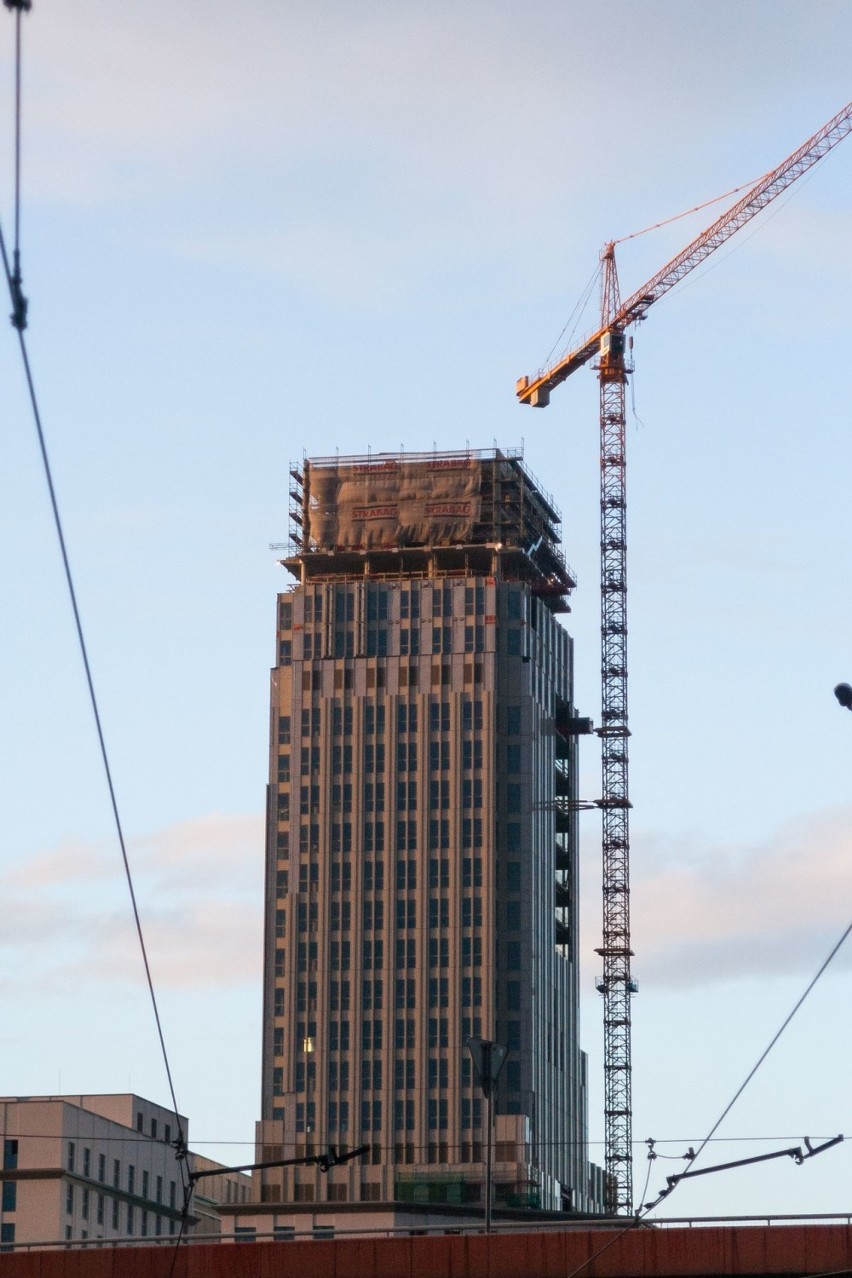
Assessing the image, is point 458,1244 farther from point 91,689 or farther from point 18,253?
point 18,253

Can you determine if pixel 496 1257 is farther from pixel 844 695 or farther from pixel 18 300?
pixel 18 300

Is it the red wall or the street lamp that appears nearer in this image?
the street lamp

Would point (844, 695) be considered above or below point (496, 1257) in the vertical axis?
above

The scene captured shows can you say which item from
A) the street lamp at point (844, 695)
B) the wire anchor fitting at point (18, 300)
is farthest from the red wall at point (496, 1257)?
the wire anchor fitting at point (18, 300)

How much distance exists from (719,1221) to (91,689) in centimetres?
2499

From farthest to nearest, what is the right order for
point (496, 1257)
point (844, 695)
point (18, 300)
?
1. point (496, 1257)
2. point (844, 695)
3. point (18, 300)

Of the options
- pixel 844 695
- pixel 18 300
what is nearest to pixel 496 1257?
pixel 844 695

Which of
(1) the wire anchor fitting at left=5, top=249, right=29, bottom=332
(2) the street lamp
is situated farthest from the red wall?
(1) the wire anchor fitting at left=5, top=249, right=29, bottom=332

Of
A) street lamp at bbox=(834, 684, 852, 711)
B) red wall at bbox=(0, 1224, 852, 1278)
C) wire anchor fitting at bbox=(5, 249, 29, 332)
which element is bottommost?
red wall at bbox=(0, 1224, 852, 1278)

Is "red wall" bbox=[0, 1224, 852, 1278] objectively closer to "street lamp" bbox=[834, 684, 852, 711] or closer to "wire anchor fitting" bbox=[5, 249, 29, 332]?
"street lamp" bbox=[834, 684, 852, 711]

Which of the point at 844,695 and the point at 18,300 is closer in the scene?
the point at 18,300

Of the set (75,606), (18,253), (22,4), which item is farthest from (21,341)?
(75,606)

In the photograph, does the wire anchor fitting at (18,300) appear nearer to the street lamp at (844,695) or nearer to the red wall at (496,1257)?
the street lamp at (844,695)

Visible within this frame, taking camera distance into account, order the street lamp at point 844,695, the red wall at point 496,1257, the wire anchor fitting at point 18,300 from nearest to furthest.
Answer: the wire anchor fitting at point 18,300, the street lamp at point 844,695, the red wall at point 496,1257
